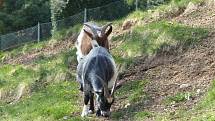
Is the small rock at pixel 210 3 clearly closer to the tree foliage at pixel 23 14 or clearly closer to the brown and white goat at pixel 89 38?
the brown and white goat at pixel 89 38

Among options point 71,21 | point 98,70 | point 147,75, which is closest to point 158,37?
point 147,75

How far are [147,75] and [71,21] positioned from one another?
1124cm

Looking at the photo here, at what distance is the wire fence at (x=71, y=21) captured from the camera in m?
21.9

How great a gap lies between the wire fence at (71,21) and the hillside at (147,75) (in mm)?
4091

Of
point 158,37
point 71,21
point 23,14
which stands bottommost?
point 23,14

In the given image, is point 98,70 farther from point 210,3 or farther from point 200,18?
point 210,3

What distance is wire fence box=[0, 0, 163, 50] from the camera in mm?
21922

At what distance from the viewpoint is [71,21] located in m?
23.2

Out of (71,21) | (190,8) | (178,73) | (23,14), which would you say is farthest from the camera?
(23,14)

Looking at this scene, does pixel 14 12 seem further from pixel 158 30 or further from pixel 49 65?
pixel 158 30

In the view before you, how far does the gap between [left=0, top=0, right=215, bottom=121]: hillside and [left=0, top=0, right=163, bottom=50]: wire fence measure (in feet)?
13.4

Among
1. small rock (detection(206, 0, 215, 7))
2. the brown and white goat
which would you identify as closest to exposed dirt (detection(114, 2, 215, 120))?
small rock (detection(206, 0, 215, 7))

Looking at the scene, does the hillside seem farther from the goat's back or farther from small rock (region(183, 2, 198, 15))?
the goat's back

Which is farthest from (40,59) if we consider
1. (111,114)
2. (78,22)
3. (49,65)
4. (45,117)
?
(111,114)
